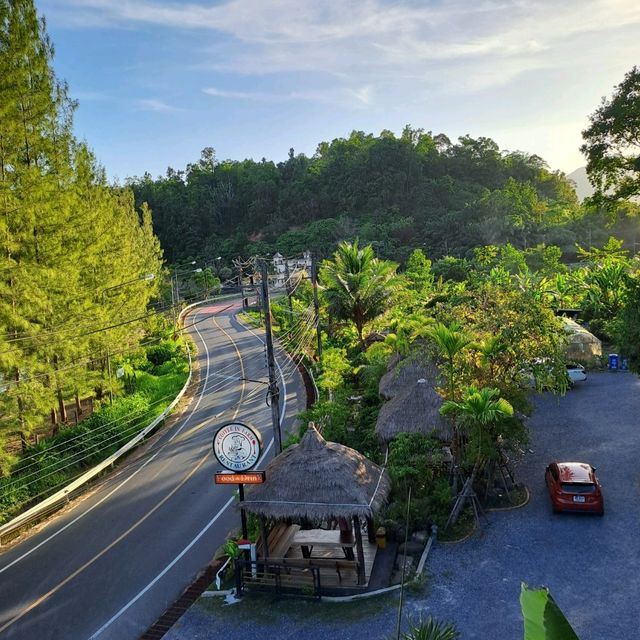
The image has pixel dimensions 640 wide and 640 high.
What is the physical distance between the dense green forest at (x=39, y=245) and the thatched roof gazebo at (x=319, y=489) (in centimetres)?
878

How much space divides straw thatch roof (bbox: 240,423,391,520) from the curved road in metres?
3.54

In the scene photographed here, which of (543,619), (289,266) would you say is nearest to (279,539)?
(543,619)

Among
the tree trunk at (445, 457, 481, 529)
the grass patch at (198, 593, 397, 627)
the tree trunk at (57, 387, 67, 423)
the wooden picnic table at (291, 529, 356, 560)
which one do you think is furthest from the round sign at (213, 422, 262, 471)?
the tree trunk at (57, 387, 67, 423)

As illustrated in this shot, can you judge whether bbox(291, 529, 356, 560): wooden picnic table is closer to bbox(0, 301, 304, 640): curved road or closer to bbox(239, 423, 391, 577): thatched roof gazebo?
bbox(239, 423, 391, 577): thatched roof gazebo

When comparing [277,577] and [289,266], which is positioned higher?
[289,266]

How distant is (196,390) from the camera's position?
1405 inches

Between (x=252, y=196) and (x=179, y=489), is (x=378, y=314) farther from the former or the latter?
(x=252, y=196)

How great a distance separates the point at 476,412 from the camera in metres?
14.0

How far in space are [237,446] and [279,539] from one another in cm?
296

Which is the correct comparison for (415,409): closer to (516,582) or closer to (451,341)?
(451,341)

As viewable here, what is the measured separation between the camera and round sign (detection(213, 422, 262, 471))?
44.2ft

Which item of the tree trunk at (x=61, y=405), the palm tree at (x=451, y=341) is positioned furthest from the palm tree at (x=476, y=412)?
the tree trunk at (x=61, y=405)

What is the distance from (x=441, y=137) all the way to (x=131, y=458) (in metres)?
113

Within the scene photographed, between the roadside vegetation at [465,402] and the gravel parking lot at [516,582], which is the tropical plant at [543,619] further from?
the roadside vegetation at [465,402]
